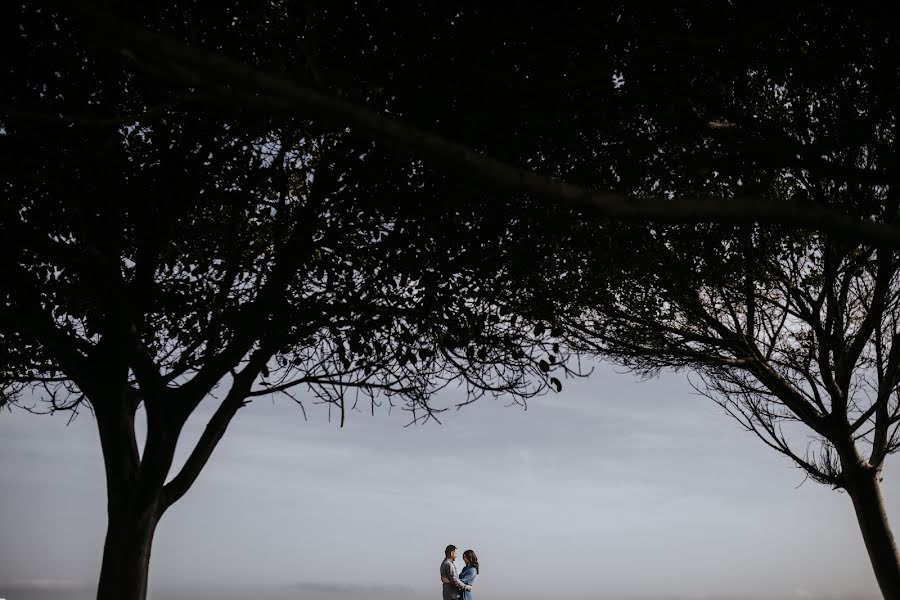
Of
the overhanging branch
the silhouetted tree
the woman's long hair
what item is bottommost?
the woman's long hair

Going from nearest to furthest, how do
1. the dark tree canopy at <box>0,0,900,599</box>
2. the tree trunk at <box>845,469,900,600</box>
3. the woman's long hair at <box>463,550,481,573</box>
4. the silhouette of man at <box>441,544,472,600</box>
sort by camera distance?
the dark tree canopy at <box>0,0,900,599</box>
the tree trunk at <box>845,469,900,600</box>
the silhouette of man at <box>441,544,472,600</box>
the woman's long hair at <box>463,550,481,573</box>

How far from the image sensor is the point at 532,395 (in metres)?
10.4

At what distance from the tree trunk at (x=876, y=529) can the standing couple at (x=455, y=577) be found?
7890 millimetres

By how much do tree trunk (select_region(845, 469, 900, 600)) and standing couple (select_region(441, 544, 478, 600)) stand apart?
311 inches

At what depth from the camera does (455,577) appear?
50.8ft

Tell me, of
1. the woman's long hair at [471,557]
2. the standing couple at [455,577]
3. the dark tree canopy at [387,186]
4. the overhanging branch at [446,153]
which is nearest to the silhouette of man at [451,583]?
the standing couple at [455,577]

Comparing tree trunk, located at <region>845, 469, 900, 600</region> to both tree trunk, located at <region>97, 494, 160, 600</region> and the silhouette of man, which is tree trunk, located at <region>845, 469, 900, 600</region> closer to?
the silhouette of man

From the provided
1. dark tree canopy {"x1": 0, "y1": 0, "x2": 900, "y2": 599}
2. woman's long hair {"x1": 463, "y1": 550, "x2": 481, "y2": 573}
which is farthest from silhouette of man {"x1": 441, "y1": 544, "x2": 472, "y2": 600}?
dark tree canopy {"x1": 0, "y1": 0, "x2": 900, "y2": 599}

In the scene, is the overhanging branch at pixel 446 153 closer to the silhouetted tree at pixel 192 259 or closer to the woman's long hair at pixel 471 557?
the silhouetted tree at pixel 192 259

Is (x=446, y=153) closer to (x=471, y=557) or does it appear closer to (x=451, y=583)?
(x=451, y=583)

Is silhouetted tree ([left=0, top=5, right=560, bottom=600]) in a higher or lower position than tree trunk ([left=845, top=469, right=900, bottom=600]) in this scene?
higher

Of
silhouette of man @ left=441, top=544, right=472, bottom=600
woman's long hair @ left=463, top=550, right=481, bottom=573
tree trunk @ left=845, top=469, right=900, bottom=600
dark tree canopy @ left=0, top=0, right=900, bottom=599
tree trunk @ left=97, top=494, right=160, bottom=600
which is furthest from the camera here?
woman's long hair @ left=463, top=550, right=481, bottom=573

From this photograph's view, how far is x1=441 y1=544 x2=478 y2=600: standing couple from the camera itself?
15.4 meters

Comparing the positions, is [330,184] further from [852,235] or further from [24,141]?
[852,235]
